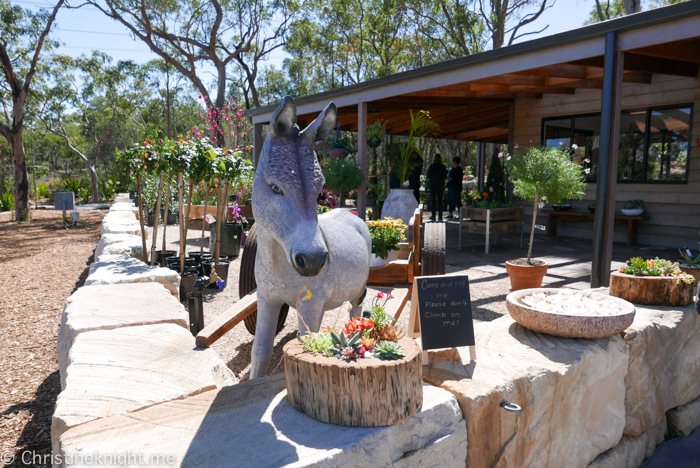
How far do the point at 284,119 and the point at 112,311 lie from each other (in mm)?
1755

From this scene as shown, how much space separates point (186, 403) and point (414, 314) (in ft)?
3.55

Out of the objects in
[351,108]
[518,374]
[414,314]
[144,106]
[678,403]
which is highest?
[144,106]

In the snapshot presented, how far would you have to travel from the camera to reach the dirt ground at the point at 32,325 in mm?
2541

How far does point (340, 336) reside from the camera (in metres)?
1.55

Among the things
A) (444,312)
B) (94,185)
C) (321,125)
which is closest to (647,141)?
(444,312)

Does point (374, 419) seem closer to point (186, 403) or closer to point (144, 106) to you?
point (186, 403)

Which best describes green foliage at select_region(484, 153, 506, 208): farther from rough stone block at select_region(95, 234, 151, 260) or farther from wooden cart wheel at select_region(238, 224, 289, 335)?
wooden cart wheel at select_region(238, 224, 289, 335)

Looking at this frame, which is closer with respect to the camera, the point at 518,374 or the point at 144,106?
the point at 518,374

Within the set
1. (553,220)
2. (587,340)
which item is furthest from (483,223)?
(587,340)

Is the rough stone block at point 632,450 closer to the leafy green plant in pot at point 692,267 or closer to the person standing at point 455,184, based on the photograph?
the leafy green plant in pot at point 692,267

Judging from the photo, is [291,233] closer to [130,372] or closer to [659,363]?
[130,372]

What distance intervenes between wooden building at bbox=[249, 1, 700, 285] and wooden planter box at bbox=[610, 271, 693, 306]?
1.92 meters

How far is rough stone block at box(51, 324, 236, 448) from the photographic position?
1572 millimetres

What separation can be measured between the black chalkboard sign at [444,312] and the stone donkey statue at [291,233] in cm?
45
